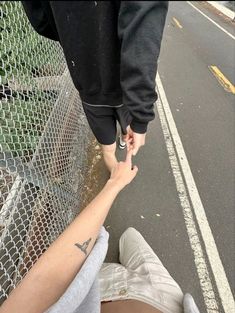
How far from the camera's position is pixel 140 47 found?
89cm

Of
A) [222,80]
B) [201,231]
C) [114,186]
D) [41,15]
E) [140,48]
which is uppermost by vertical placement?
[140,48]

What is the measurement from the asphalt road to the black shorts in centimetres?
68

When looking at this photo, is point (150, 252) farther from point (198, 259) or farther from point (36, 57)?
point (36, 57)

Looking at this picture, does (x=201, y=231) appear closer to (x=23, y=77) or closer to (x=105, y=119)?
(x=105, y=119)

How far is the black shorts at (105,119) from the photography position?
5.57 ft

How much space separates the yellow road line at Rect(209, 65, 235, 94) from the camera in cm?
530

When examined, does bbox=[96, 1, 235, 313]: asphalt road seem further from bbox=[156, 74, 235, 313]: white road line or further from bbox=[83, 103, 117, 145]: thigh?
bbox=[83, 103, 117, 145]: thigh

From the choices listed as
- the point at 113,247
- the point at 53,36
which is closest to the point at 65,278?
the point at 53,36

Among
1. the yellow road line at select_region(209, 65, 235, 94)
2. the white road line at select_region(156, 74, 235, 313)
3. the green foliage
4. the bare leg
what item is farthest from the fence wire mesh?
the yellow road line at select_region(209, 65, 235, 94)

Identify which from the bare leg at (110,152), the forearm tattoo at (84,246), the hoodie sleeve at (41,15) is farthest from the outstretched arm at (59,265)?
the bare leg at (110,152)

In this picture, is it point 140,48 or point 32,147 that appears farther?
point 32,147

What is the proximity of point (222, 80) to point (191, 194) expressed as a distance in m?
3.34

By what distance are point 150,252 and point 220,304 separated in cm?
65

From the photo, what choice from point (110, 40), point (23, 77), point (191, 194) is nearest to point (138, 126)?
point (110, 40)
